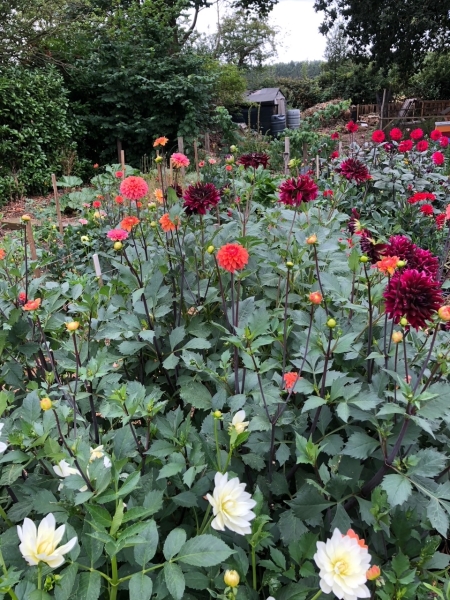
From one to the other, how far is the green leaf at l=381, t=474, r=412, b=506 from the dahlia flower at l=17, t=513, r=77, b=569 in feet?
A: 1.56

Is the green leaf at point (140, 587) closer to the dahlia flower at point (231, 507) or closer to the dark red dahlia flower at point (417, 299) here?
the dahlia flower at point (231, 507)

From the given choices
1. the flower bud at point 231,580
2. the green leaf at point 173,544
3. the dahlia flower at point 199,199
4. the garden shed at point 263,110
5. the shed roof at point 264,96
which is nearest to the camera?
the flower bud at point 231,580

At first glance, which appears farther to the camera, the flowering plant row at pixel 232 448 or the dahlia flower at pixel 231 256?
the dahlia flower at pixel 231 256

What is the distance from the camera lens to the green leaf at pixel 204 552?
635 mm

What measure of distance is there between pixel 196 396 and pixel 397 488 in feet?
1.44

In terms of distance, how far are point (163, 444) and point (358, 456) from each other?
360 millimetres

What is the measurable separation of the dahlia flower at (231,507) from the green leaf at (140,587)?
0.39ft

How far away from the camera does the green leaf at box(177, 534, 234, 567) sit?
2.08ft

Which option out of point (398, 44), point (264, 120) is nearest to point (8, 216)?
point (264, 120)

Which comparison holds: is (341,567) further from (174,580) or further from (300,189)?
(300,189)

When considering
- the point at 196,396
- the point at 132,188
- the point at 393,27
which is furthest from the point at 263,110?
the point at 196,396

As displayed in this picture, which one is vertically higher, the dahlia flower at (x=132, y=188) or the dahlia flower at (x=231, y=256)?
the dahlia flower at (x=132, y=188)

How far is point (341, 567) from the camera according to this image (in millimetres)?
610

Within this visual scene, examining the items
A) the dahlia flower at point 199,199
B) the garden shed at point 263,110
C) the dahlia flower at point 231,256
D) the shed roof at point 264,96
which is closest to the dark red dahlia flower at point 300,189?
the dahlia flower at point 199,199
